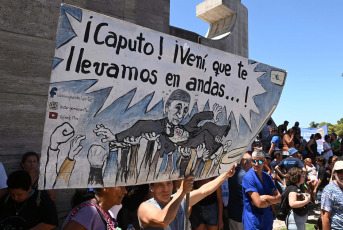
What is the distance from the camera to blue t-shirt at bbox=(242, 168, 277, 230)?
3834 millimetres

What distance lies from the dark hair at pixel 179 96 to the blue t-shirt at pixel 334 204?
2428mm

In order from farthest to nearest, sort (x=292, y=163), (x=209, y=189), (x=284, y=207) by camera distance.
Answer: (x=292, y=163)
(x=284, y=207)
(x=209, y=189)

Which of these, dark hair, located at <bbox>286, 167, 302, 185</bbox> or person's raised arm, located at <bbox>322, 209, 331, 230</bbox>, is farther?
dark hair, located at <bbox>286, 167, 302, 185</bbox>

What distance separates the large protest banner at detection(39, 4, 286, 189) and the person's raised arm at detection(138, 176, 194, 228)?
0.13m

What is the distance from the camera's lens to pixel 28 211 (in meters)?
3.07

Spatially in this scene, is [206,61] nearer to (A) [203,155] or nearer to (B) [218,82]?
(B) [218,82]

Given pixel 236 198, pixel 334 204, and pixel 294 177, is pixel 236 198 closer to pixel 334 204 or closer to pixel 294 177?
pixel 294 177

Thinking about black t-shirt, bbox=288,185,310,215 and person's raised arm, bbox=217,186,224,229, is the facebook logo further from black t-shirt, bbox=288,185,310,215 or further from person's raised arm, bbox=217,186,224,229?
black t-shirt, bbox=288,185,310,215

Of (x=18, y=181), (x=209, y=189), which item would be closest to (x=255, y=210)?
(x=209, y=189)

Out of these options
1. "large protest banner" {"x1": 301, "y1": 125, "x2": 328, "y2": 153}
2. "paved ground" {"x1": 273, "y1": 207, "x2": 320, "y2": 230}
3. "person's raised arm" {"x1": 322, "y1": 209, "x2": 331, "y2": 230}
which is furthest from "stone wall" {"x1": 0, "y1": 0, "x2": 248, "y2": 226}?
"large protest banner" {"x1": 301, "y1": 125, "x2": 328, "y2": 153}

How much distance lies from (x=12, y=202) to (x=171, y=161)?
183 centimetres

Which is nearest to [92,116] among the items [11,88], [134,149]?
[134,149]

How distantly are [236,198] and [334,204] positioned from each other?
1399 mm

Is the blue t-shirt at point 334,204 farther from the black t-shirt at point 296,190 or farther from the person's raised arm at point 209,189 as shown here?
the person's raised arm at point 209,189
